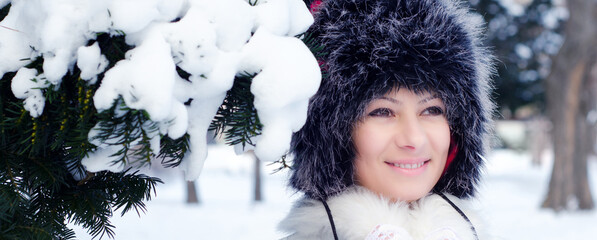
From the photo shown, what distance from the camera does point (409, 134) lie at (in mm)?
1540

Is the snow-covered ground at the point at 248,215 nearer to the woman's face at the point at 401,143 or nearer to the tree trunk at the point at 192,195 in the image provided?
the tree trunk at the point at 192,195

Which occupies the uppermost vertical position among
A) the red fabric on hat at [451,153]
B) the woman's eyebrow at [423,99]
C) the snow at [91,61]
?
the snow at [91,61]

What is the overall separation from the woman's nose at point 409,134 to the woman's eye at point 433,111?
8 centimetres

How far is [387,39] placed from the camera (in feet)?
5.08

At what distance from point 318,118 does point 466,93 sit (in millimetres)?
498

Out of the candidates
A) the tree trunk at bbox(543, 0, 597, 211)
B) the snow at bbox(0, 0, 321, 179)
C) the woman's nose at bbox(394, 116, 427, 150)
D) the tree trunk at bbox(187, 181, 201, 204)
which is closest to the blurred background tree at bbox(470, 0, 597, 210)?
the tree trunk at bbox(543, 0, 597, 211)

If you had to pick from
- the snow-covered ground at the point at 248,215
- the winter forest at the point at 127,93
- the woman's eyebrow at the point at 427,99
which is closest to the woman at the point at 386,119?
the woman's eyebrow at the point at 427,99

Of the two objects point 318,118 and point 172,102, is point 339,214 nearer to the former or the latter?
point 318,118

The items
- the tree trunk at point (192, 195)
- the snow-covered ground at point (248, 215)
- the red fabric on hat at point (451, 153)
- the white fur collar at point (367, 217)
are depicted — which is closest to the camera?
the white fur collar at point (367, 217)

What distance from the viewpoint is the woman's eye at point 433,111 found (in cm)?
164

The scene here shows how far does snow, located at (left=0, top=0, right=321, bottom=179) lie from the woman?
0.58 m

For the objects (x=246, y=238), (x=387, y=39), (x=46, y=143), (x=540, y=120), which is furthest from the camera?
(x=540, y=120)

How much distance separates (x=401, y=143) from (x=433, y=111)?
0.62 ft

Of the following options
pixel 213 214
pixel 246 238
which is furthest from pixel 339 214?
pixel 213 214
